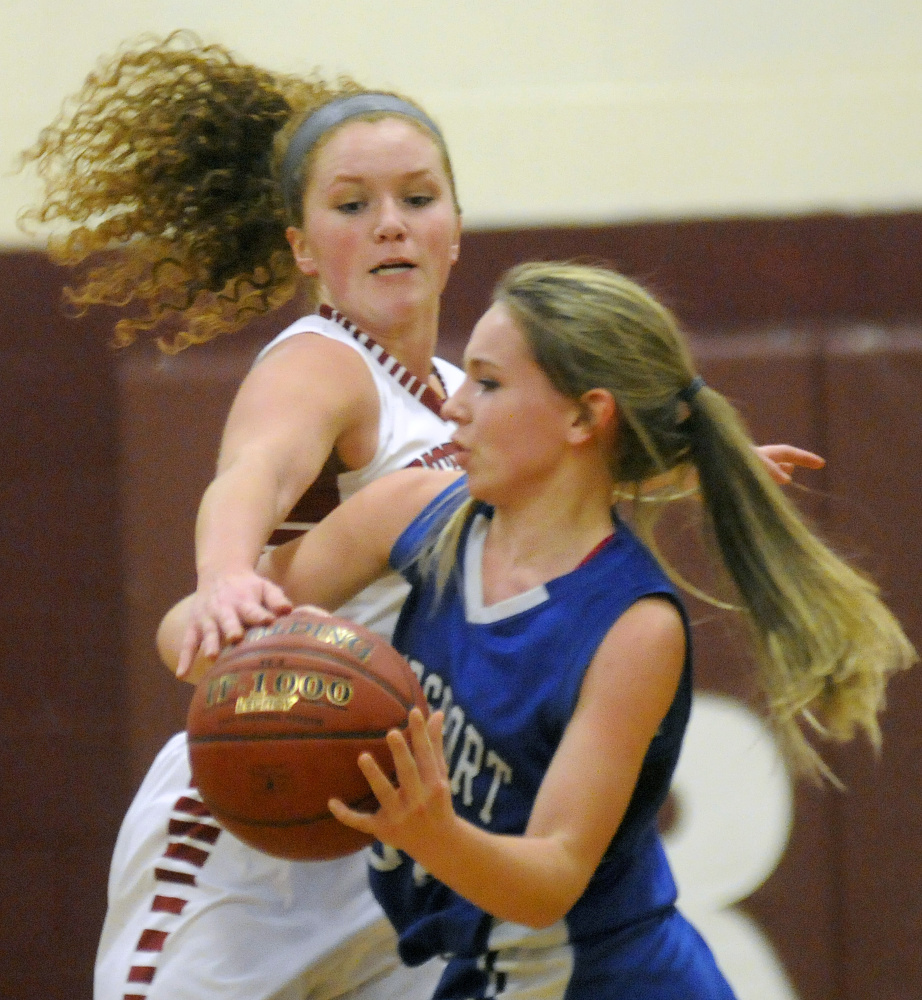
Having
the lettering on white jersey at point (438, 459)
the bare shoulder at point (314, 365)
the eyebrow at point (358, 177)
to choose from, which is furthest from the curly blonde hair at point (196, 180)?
the lettering on white jersey at point (438, 459)

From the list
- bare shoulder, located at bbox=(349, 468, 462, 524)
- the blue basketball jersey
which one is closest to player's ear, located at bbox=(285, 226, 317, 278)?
bare shoulder, located at bbox=(349, 468, 462, 524)

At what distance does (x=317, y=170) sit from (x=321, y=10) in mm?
1313

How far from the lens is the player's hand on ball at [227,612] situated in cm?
158

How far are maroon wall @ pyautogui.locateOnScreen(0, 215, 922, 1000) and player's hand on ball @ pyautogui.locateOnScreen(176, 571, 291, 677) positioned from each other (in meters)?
1.57

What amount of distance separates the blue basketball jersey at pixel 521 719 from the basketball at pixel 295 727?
137 mm

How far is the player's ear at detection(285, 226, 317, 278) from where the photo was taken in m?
2.32

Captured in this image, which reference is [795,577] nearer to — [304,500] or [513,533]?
[513,533]

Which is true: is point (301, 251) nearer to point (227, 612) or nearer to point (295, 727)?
point (227, 612)

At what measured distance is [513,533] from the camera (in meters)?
1.81

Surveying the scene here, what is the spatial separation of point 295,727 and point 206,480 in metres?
1.72

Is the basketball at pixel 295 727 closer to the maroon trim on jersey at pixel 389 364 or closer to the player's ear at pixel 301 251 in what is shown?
the maroon trim on jersey at pixel 389 364

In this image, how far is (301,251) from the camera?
92.3 inches

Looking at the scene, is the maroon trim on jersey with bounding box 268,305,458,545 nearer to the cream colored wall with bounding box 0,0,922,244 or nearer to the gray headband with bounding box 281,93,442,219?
the gray headband with bounding box 281,93,442,219

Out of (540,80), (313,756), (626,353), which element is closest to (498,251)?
(540,80)
